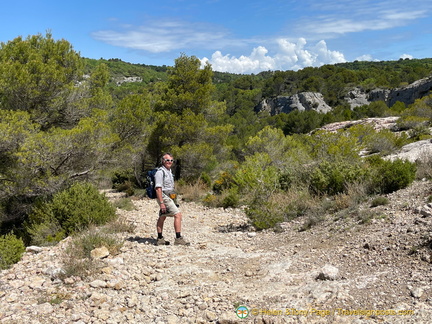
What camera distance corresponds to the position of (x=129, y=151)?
12.9 m

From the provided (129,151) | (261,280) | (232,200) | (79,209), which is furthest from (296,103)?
(261,280)

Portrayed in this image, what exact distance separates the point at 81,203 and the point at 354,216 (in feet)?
20.7

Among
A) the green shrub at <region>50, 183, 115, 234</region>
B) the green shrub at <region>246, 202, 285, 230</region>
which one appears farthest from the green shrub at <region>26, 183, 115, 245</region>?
the green shrub at <region>246, 202, 285, 230</region>

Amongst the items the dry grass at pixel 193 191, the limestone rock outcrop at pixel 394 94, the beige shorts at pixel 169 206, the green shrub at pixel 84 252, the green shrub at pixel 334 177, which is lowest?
the dry grass at pixel 193 191

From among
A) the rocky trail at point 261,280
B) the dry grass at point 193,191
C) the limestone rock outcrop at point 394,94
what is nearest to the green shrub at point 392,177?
the rocky trail at point 261,280

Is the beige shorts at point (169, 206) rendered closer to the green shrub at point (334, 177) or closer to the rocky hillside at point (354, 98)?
the green shrub at point (334, 177)

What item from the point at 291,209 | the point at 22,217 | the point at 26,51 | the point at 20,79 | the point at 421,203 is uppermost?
the point at 26,51

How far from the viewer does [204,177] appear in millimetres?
15609

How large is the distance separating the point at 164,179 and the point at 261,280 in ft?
9.57

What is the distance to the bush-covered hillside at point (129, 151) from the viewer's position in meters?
7.80

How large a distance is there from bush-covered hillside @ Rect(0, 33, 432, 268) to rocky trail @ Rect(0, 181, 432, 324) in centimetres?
134

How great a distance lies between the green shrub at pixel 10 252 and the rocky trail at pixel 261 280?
0.20m

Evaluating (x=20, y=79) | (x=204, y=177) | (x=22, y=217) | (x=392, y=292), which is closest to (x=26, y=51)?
(x=20, y=79)

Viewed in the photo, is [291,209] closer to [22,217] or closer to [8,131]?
[8,131]
